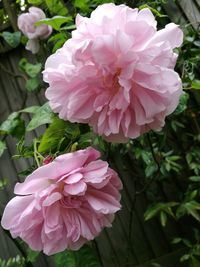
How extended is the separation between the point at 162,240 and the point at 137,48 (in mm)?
1318

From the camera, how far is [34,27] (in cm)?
153

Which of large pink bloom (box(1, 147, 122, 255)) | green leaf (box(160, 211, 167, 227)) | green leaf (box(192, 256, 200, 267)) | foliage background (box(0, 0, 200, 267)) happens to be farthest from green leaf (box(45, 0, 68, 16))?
green leaf (box(192, 256, 200, 267))

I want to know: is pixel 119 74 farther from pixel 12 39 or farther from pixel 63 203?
pixel 12 39

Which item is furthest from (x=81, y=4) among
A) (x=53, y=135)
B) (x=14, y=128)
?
(x=53, y=135)

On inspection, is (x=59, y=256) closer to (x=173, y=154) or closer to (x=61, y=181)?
(x=61, y=181)

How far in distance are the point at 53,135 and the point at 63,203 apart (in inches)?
6.7

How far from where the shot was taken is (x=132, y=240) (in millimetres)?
1642

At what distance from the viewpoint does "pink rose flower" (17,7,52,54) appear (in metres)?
1.51

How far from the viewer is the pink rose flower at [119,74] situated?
19.1 inches

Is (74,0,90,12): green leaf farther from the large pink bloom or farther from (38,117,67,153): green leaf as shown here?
the large pink bloom

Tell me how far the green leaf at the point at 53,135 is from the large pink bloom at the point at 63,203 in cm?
14

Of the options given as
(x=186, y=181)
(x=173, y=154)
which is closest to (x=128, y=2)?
(x=173, y=154)

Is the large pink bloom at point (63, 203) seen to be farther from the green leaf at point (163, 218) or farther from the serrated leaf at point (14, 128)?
the green leaf at point (163, 218)

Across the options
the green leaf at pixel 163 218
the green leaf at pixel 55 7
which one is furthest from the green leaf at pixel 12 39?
the green leaf at pixel 163 218
